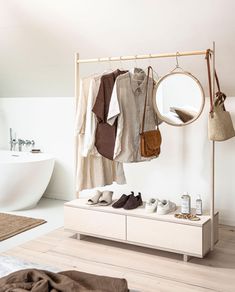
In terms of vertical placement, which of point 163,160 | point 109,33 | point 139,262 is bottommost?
point 139,262

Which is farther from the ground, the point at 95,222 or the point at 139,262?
the point at 95,222

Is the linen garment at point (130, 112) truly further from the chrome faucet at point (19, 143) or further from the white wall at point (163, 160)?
the chrome faucet at point (19, 143)

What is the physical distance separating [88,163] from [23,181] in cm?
117

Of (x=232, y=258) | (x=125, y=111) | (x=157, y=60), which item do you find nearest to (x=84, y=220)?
(x=125, y=111)

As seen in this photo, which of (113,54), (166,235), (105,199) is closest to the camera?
(166,235)

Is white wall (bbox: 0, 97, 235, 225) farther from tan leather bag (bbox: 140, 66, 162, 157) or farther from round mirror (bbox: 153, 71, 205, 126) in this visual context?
tan leather bag (bbox: 140, 66, 162, 157)

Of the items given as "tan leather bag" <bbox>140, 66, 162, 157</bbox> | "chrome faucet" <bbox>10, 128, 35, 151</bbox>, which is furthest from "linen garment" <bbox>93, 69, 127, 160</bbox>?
"chrome faucet" <bbox>10, 128, 35, 151</bbox>

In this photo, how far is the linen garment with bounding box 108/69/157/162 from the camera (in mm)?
3326

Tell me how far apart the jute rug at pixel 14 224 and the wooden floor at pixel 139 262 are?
0.30m

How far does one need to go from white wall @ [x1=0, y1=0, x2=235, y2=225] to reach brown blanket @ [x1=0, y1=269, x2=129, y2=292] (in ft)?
7.15

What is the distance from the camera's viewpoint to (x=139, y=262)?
3193mm

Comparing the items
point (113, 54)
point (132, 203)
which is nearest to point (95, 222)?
point (132, 203)

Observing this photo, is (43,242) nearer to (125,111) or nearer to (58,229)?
(58,229)

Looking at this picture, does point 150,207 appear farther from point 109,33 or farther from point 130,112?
point 109,33
